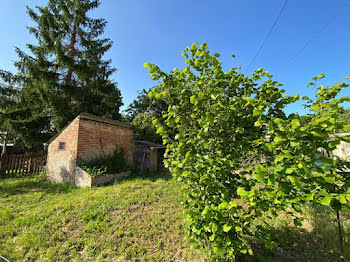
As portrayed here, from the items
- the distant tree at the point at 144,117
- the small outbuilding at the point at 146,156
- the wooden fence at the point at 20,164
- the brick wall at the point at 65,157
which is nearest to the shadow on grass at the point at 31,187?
the brick wall at the point at 65,157

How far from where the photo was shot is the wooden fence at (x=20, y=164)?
27.3 feet

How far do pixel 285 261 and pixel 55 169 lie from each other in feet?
32.1

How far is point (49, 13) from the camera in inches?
436

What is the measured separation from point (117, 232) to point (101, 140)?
6033mm

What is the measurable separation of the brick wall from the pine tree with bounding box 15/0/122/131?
11.9ft

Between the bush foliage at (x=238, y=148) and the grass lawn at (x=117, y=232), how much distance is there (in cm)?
110

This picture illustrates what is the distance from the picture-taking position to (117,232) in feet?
10.8

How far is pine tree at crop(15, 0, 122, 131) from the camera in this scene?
409 inches

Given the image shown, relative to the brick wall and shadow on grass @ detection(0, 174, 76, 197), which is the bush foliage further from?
the brick wall

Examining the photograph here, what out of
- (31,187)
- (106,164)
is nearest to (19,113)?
(31,187)

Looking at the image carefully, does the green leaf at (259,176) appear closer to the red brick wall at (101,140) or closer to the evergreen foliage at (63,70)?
the red brick wall at (101,140)

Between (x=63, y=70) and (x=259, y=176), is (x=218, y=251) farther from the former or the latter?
(x=63, y=70)

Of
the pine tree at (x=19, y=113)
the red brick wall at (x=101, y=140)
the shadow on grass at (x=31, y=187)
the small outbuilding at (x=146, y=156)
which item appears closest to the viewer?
the shadow on grass at (x=31, y=187)

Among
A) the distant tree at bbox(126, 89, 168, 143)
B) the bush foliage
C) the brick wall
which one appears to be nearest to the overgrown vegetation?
the brick wall
